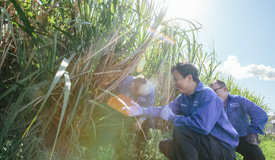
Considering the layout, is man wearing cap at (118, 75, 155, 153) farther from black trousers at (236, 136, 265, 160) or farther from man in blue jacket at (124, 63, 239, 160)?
black trousers at (236, 136, 265, 160)

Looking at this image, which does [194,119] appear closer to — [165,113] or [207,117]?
[207,117]

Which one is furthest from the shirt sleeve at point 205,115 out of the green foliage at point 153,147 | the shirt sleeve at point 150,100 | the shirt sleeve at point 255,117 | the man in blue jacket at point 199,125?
the shirt sleeve at point 255,117

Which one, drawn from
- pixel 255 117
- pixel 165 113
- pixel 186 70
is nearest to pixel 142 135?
pixel 165 113

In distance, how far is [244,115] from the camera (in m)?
3.21

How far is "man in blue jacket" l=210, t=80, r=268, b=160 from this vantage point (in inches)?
115

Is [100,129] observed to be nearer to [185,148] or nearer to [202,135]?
[185,148]

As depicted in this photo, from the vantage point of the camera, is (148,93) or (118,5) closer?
(118,5)

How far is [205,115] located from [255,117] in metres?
1.41

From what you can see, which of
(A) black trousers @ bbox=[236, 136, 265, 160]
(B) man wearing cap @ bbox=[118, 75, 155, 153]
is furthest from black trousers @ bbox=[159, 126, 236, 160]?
(A) black trousers @ bbox=[236, 136, 265, 160]

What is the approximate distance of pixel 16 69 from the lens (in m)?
1.46

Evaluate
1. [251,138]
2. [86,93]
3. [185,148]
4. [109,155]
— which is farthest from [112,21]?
[251,138]

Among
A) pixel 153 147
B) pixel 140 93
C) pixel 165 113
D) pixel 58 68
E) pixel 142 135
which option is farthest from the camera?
pixel 140 93

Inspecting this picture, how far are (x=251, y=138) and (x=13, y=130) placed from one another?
9.27 ft

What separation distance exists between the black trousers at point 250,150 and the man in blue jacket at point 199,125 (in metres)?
0.85
